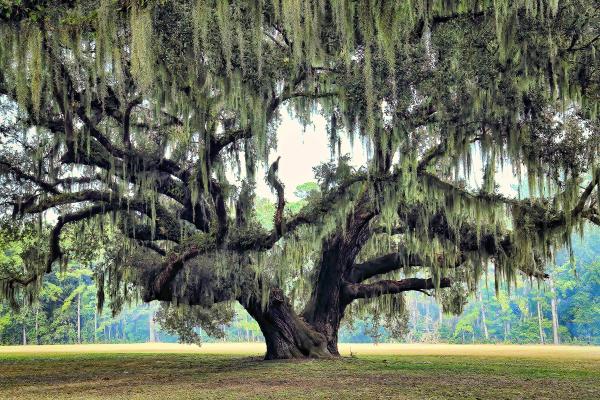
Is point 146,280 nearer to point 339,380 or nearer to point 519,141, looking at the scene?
point 339,380

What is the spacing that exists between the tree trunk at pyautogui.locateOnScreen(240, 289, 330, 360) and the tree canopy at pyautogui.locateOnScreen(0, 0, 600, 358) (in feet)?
0.17

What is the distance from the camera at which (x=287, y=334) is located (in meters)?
15.1

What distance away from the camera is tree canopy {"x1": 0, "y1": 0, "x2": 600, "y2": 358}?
8.53 meters

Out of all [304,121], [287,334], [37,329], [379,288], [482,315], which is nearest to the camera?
[304,121]

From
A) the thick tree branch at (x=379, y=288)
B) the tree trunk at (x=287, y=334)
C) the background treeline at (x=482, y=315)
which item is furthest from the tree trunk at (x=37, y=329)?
the thick tree branch at (x=379, y=288)

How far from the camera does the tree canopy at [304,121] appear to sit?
8531mm

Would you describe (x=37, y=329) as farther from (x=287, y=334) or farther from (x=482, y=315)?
(x=287, y=334)

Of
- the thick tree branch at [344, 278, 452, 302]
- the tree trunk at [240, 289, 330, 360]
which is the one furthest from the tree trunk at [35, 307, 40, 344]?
the thick tree branch at [344, 278, 452, 302]

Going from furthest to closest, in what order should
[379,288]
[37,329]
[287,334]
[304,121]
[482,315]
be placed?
[482,315] → [37,329] → [379,288] → [287,334] → [304,121]

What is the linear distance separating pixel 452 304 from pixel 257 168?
333 inches

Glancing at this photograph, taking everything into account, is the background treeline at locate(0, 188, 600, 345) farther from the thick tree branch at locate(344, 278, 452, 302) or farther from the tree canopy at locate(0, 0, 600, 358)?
the tree canopy at locate(0, 0, 600, 358)

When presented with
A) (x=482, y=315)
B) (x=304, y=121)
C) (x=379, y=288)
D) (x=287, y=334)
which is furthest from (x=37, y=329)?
(x=304, y=121)

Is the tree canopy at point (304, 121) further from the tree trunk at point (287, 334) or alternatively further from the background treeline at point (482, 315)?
the background treeline at point (482, 315)

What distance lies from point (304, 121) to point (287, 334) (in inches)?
219
